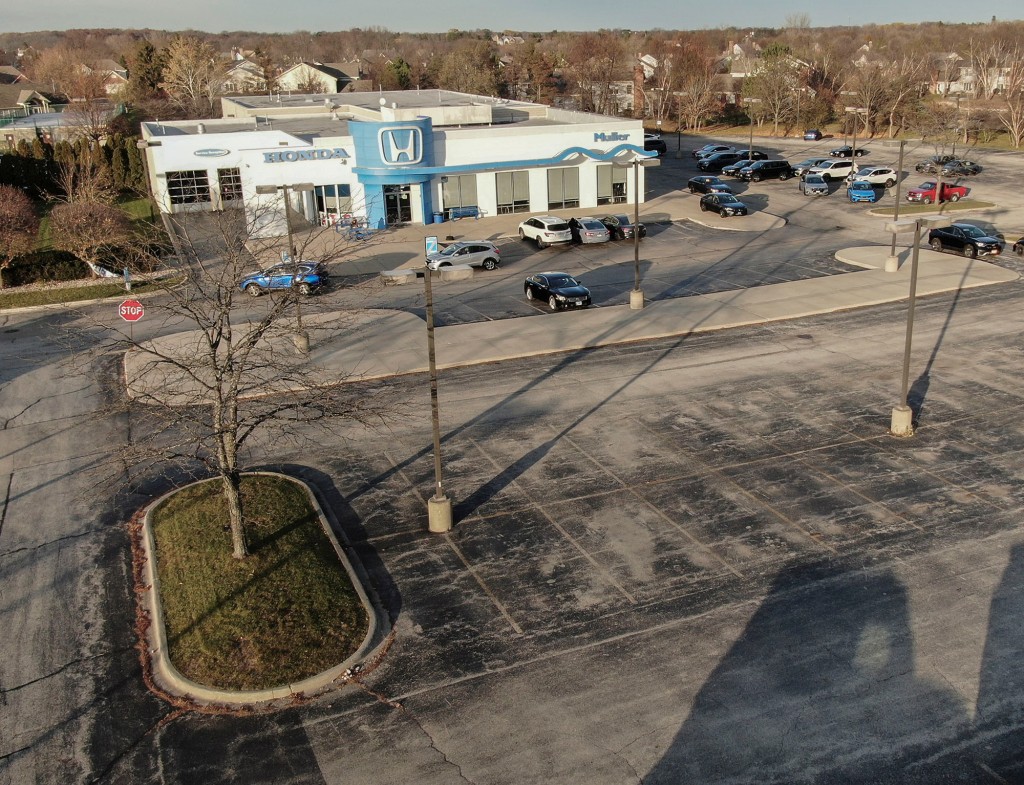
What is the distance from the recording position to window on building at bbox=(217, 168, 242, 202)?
179 feet

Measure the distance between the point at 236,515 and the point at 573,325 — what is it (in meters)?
18.1

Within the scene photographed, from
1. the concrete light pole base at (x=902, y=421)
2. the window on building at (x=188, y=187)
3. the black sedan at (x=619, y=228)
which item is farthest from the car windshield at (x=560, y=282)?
the window on building at (x=188, y=187)

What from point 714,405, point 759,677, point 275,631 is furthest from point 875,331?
point 275,631

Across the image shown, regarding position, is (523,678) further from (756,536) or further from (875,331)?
(875,331)

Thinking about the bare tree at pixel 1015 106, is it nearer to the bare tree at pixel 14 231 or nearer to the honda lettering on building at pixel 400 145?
the honda lettering on building at pixel 400 145

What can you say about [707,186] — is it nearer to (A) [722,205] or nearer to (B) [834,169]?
(A) [722,205]

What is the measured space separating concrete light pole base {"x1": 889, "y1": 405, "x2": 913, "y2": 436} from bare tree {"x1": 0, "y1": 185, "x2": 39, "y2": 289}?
1421 inches

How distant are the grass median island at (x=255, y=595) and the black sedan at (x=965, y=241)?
34.2 m

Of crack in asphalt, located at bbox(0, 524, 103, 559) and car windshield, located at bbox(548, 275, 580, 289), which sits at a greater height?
car windshield, located at bbox(548, 275, 580, 289)

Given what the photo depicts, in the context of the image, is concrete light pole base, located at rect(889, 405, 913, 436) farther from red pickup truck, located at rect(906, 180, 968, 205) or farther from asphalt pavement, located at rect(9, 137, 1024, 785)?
red pickup truck, located at rect(906, 180, 968, 205)

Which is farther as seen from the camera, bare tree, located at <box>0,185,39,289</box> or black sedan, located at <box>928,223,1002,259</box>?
black sedan, located at <box>928,223,1002,259</box>

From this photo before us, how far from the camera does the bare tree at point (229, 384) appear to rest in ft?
56.2

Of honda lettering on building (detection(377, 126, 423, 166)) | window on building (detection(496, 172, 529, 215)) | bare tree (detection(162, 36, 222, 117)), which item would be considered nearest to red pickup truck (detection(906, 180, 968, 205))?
window on building (detection(496, 172, 529, 215))

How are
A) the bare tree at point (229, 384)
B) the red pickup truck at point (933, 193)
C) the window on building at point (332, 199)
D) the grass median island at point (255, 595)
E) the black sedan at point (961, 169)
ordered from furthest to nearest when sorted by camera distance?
1. the black sedan at point (961, 169)
2. the red pickup truck at point (933, 193)
3. the window on building at point (332, 199)
4. the bare tree at point (229, 384)
5. the grass median island at point (255, 595)
